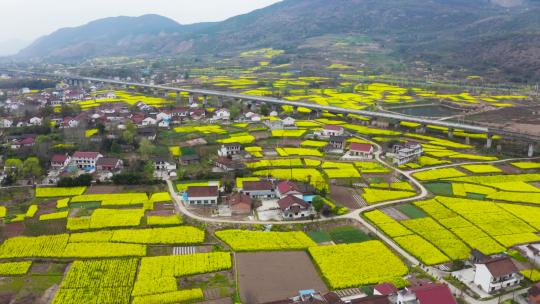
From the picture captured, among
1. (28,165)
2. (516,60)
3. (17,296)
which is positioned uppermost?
(516,60)

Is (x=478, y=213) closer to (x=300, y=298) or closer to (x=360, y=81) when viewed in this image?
(x=300, y=298)

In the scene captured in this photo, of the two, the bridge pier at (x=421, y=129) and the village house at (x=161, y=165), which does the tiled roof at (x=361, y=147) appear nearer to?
the bridge pier at (x=421, y=129)

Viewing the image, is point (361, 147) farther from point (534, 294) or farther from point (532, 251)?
point (534, 294)

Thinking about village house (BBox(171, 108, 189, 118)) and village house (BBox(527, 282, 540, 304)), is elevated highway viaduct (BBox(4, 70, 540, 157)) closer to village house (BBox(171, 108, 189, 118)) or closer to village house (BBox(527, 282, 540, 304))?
village house (BBox(171, 108, 189, 118))

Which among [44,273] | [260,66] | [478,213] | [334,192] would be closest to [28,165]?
[44,273]

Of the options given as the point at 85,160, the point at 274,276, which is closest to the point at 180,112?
the point at 85,160

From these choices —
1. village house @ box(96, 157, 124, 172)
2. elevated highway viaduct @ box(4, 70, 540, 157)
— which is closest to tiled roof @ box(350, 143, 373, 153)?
elevated highway viaduct @ box(4, 70, 540, 157)

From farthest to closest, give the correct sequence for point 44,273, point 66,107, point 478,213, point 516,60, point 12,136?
point 516,60 → point 66,107 → point 12,136 → point 478,213 → point 44,273
